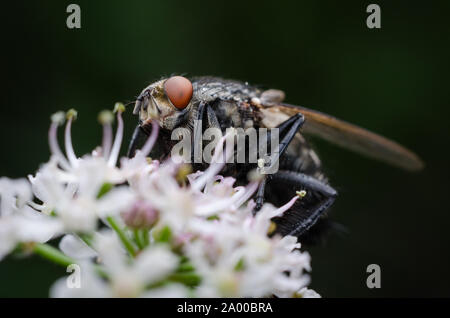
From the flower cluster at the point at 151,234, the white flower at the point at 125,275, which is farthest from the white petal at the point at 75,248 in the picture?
the white flower at the point at 125,275

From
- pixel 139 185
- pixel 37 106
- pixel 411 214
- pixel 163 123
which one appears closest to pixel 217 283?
pixel 139 185

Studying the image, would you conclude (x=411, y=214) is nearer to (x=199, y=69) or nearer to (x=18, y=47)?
(x=199, y=69)

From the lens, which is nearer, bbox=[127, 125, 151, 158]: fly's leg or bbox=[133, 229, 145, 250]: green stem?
bbox=[133, 229, 145, 250]: green stem

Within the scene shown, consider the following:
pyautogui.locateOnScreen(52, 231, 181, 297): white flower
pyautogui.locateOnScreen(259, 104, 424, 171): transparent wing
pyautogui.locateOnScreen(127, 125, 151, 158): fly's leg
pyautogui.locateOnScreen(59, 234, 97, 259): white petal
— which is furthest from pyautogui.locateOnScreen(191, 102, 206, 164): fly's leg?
pyautogui.locateOnScreen(52, 231, 181, 297): white flower

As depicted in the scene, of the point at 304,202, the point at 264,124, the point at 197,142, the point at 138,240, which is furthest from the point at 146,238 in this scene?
the point at 264,124

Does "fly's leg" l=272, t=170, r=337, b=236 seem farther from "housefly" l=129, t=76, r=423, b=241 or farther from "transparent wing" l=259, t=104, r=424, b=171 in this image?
"transparent wing" l=259, t=104, r=424, b=171

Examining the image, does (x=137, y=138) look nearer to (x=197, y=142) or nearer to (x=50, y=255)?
(x=197, y=142)

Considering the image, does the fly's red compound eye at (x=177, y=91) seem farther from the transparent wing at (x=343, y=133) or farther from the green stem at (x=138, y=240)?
the green stem at (x=138, y=240)
